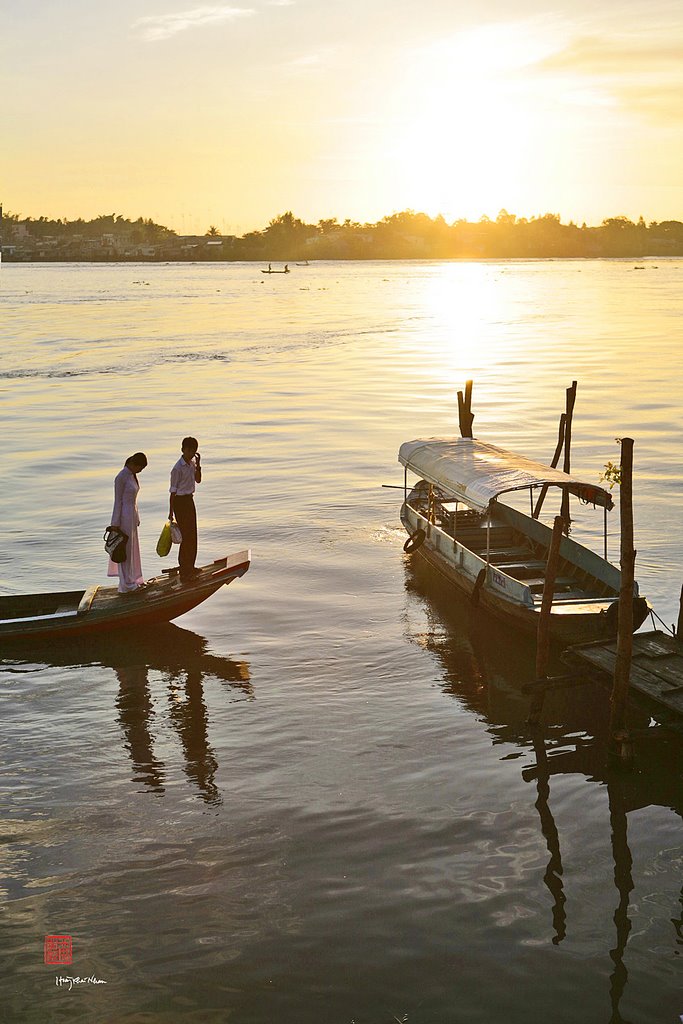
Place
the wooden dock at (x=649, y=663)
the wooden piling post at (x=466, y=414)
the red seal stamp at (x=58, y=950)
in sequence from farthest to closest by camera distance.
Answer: the wooden piling post at (x=466, y=414), the wooden dock at (x=649, y=663), the red seal stamp at (x=58, y=950)

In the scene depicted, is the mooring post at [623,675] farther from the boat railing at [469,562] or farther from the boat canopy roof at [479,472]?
the boat canopy roof at [479,472]

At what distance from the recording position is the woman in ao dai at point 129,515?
14.5 metres

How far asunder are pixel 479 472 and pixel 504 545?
1924 millimetres

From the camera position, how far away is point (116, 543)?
48.9 ft

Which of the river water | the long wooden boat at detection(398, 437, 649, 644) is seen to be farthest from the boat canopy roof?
the river water

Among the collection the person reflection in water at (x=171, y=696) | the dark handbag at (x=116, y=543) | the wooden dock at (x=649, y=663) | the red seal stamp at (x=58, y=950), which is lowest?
the red seal stamp at (x=58, y=950)

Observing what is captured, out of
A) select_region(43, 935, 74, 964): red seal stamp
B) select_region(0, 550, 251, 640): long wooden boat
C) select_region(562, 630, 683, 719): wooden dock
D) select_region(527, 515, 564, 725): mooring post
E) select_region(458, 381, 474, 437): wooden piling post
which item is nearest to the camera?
select_region(43, 935, 74, 964): red seal stamp

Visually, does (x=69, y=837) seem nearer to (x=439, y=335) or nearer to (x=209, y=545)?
(x=209, y=545)

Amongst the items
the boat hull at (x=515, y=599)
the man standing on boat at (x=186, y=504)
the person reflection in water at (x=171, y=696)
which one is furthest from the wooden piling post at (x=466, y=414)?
the person reflection in water at (x=171, y=696)

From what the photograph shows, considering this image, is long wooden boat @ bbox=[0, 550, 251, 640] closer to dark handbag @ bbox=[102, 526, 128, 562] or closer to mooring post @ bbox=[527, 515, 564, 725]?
dark handbag @ bbox=[102, 526, 128, 562]

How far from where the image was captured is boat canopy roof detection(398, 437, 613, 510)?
1647cm

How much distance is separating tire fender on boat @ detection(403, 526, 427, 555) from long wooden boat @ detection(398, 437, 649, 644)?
0.02 m
